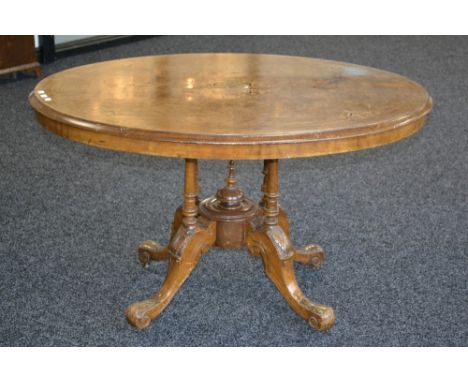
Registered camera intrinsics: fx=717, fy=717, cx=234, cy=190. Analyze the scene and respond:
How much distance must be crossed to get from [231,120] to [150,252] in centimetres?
103

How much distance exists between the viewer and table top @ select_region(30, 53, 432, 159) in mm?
1878

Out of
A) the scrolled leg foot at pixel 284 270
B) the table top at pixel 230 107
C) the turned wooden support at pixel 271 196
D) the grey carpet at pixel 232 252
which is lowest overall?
the grey carpet at pixel 232 252

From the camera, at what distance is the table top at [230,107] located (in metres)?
1.88

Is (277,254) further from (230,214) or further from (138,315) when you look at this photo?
(138,315)

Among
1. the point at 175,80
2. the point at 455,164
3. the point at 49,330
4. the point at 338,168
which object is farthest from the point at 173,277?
the point at 455,164

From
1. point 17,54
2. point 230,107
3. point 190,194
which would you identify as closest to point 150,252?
point 190,194

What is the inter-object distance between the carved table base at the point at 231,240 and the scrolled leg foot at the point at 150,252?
0.91 feet

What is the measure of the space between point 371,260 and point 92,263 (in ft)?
3.79

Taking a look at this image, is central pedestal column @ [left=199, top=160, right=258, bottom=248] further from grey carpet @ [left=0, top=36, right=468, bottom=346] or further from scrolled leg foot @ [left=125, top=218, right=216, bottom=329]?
grey carpet @ [left=0, top=36, right=468, bottom=346]

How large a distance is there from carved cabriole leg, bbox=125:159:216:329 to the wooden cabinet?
11.1ft

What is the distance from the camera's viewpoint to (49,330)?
2.44 metres

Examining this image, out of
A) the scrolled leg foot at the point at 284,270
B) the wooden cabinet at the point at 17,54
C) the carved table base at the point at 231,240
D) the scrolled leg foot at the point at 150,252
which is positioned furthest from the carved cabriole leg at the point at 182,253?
the wooden cabinet at the point at 17,54

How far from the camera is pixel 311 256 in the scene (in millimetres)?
2910

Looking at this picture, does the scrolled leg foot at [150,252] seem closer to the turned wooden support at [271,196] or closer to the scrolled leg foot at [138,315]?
the scrolled leg foot at [138,315]
